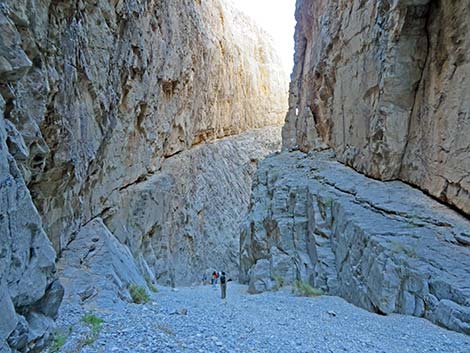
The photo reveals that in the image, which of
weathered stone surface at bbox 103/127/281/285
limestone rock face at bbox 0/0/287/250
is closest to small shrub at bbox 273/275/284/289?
weathered stone surface at bbox 103/127/281/285

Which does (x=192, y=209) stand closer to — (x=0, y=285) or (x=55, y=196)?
(x=55, y=196)

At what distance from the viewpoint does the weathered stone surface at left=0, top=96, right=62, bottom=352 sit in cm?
364

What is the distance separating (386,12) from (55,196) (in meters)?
12.5

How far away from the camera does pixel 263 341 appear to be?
567cm

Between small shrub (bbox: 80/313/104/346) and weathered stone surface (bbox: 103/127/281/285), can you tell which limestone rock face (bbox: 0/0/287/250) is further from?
small shrub (bbox: 80/313/104/346)

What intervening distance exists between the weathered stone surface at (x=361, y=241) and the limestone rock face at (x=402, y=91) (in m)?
0.78

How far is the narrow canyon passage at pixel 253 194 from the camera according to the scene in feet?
16.6

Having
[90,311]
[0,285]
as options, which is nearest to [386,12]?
[90,311]

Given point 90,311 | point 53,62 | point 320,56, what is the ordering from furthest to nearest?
point 320,56
point 53,62
point 90,311

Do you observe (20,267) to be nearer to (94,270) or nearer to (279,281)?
(94,270)

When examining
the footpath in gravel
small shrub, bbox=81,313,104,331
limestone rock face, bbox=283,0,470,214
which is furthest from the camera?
limestone rock face, bbox=283,0,470,214

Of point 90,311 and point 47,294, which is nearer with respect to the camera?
point 47,294

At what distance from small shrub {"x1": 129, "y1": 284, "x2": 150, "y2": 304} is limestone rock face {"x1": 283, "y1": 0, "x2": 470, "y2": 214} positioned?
866cm

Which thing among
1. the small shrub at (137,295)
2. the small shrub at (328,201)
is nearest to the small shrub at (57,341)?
the small shrub at (137,295)
